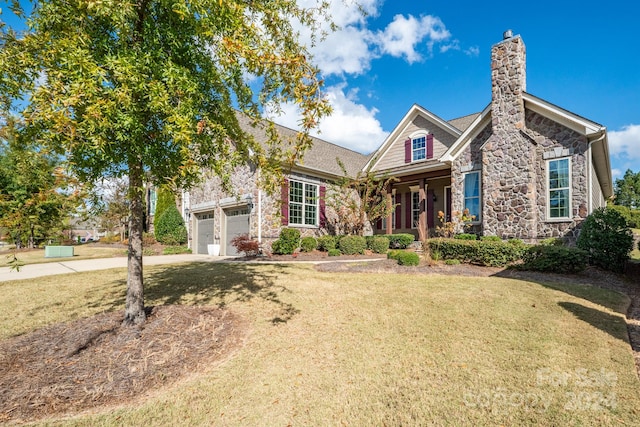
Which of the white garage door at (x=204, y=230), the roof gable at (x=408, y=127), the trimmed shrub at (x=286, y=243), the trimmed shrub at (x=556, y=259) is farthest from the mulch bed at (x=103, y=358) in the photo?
the roof gable at (x=408, y=127)

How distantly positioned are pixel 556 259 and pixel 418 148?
33.4 feet

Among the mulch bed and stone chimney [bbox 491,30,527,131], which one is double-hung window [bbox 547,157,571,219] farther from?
the mulch bed

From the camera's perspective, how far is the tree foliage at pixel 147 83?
3049 millimetres

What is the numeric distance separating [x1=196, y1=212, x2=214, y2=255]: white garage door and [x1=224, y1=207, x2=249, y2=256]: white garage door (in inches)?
65.2

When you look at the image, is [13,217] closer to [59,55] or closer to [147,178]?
[147,178]

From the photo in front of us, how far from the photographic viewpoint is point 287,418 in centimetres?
279

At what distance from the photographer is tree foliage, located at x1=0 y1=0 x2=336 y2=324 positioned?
305 centimetres

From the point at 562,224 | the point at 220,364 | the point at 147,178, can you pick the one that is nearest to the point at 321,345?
the point at 220,364

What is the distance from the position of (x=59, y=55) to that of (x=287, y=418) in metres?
4.04

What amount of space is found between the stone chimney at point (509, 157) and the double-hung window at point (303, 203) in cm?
767

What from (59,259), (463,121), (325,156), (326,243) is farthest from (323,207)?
(59,259)

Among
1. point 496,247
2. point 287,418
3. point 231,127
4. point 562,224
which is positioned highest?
point 231,127

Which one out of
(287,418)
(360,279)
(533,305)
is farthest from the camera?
(360,279)

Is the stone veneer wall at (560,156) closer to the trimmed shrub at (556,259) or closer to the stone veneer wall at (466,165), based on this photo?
the stone veneer wall at (466,165)
